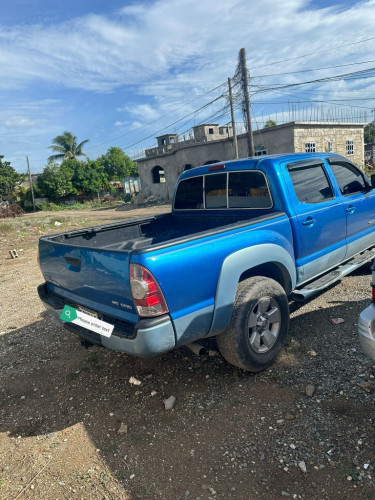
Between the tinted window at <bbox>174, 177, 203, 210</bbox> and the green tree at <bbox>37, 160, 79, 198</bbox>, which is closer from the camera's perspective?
the tinted window at <bbox>174, 177, 203, 210</bbox>

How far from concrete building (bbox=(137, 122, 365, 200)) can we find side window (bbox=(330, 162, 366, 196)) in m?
17.5

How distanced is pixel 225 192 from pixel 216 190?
5.7 inches

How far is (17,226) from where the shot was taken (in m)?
16.3

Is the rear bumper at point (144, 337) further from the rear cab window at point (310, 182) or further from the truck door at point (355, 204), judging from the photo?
the truck door at point (355, 204)

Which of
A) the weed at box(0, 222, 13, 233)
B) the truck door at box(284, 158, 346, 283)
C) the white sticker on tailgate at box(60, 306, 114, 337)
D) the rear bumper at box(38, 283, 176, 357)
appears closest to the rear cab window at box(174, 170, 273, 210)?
the truck door at box(284, 158, 346, 283)

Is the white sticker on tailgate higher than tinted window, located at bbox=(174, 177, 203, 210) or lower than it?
lower

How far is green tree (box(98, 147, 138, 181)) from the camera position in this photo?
52.9 m

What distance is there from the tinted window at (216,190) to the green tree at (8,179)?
4603 cm

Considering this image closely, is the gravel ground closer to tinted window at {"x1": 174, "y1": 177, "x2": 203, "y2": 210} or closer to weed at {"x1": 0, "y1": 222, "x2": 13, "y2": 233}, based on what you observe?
tinted window at {"x1": 174, "y1": 177, "x2": 203, "y2": 210}

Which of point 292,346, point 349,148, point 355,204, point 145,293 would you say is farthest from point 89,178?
point 145,293

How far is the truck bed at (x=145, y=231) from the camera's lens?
3834 millimetres

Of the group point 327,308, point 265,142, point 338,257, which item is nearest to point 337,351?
point 327,308

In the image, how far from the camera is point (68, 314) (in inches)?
120

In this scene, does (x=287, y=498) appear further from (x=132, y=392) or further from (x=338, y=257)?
(x=338, y=257)
